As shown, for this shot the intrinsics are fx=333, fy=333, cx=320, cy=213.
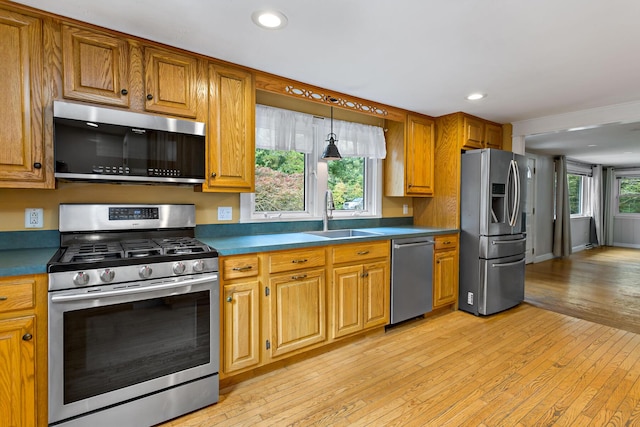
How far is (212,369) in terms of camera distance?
2.04 metres

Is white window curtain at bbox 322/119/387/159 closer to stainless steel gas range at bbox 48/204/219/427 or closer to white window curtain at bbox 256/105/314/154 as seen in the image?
white window curtain at bbox 256/105/314/154

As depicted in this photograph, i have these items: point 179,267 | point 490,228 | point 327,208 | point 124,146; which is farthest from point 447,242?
point 124,146

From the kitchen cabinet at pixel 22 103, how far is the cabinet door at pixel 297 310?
1520 mm

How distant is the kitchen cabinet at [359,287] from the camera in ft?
8.84

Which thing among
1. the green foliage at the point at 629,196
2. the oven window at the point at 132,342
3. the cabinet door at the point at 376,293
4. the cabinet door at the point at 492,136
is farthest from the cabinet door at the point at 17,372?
the green foliage at the point at 629,196

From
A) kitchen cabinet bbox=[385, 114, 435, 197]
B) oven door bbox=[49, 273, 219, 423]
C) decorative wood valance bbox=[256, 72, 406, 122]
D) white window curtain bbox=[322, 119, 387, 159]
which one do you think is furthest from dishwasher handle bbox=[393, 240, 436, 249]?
oven door bbox=[49, 273, 219, 423]

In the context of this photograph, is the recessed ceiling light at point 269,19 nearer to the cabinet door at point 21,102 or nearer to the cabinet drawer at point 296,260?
the cabinet door at point 21,102

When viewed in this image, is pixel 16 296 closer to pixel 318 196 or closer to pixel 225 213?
pixel 225 213

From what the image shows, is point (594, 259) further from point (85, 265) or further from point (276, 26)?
point (85, 265)

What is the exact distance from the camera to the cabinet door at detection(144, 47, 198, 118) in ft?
6.89

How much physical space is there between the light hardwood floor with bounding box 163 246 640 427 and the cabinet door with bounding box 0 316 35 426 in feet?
2.39

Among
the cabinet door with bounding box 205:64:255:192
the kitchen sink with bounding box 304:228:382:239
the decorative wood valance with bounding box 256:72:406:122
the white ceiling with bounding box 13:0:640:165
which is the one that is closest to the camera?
the white ceiling with bounding box 13:0:640:165

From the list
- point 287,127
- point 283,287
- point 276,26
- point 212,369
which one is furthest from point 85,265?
point 287,127

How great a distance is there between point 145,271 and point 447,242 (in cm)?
291
